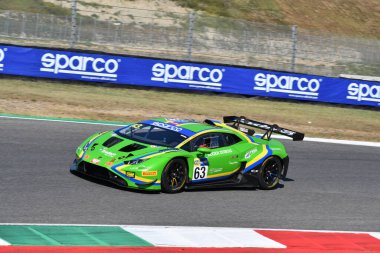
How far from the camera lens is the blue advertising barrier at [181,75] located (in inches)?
927

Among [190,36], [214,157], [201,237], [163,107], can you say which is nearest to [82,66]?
[163,107]

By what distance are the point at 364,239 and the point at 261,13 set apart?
34.4 meters

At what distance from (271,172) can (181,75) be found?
36.0 feet

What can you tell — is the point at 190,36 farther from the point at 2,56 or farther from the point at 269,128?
the point at 269,128

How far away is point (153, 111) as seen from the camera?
73.9 feet

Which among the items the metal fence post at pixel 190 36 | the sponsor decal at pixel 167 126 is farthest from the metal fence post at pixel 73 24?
the sponsor decal at pixel 167 126

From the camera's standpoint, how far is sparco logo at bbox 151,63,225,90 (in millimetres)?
24703

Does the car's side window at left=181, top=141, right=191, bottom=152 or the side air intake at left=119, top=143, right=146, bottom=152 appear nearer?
the side air intake at left=119, top=143, right=146, bottom=152

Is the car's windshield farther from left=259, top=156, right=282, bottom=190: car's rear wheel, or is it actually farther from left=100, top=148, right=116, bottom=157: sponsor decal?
left=259, top=156, right=282, bottom=190: car's rear wheel

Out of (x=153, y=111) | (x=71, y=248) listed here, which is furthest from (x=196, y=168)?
(x=153, y=111)

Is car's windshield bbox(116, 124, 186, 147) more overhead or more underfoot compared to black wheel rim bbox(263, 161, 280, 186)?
more overhead

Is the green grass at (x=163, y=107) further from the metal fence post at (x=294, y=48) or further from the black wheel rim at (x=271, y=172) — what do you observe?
the black wheel rim at (x=271, y=172)

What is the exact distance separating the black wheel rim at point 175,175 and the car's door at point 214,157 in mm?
182

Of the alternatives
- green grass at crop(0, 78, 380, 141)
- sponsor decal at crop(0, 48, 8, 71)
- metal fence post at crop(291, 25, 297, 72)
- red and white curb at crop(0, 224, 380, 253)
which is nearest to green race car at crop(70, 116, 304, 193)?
red and white curb at crop(0, 224, 380, 253)
